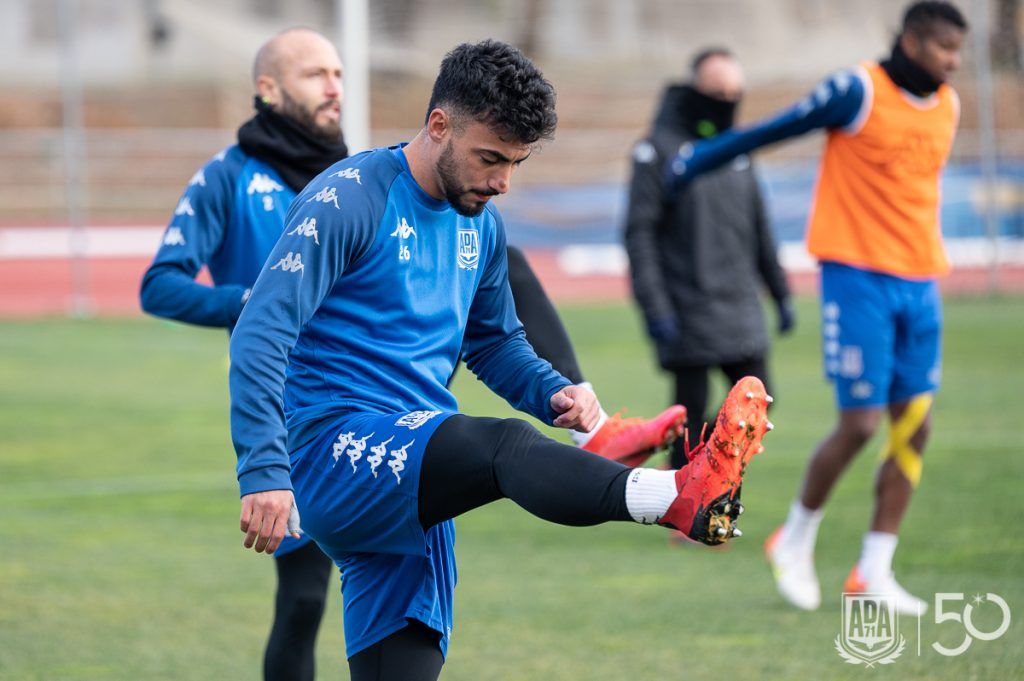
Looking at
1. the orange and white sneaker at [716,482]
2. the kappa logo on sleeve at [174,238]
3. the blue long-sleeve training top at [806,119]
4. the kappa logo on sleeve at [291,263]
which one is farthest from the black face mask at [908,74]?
the kappa logo on sleeve at [291,263]

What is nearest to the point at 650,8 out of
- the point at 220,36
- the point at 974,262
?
the point at 220,36

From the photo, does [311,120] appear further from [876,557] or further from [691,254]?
[691,254]

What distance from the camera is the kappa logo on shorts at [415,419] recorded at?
3.57m

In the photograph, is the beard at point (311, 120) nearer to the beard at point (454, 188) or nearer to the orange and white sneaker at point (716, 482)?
the beard at point (454, 188)

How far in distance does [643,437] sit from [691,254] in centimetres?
445

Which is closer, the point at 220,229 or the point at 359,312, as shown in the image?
the point at 359,312

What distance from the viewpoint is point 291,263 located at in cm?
344

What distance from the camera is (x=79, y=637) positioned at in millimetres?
6211

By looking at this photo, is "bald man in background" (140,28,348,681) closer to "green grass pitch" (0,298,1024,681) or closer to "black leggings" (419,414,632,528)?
"green grass pitch" (0,298,1024,681)

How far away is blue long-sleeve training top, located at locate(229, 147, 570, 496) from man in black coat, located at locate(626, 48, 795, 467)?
174 inches

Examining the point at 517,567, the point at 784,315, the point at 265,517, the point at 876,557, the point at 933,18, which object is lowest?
the point at 517,567

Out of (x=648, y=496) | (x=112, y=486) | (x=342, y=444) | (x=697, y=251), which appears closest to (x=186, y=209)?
(x=342, y=444)

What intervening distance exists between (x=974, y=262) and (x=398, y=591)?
19.8 metres

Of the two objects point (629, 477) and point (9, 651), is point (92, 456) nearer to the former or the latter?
point (9, 651)
